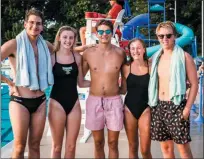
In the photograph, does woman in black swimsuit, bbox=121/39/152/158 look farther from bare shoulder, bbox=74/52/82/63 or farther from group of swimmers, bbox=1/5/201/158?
bare shoulder, bbox=74/52/82/63

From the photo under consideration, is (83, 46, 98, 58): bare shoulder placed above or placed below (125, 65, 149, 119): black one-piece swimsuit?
above

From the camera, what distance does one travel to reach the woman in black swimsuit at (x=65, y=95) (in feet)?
11.0

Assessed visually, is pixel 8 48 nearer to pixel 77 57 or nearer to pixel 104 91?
pixel 77 57

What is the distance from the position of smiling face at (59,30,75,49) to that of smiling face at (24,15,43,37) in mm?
266

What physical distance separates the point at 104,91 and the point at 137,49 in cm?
59

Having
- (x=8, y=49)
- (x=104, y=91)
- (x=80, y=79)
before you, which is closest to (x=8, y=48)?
(x=8, y=49)

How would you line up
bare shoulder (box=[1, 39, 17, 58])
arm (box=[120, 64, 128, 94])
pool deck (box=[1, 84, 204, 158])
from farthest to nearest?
pool deck (box=[1, 84, 204, 158]), arm (box=[120, 64, 128, 94]), bare shoulder (box=[1, 39, 17, 58])

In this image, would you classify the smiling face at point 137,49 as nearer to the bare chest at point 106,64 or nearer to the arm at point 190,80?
the bare chest at point 106,64

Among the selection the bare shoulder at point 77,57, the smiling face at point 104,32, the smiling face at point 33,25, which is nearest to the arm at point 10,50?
the smiling face at point 33,25

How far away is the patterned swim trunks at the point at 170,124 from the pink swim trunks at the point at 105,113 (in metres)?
0.39

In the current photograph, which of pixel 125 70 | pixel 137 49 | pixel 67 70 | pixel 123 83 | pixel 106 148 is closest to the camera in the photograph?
pixel 67 70

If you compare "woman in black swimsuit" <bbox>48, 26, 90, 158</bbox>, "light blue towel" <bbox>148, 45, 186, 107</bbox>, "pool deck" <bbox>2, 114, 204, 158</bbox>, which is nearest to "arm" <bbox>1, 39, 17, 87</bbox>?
"woman in black swimsuit" <bbox>48, 26, 90, 158</bbox>

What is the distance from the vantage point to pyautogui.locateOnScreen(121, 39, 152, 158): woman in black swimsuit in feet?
11.2

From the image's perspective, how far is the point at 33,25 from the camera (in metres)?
3.19
